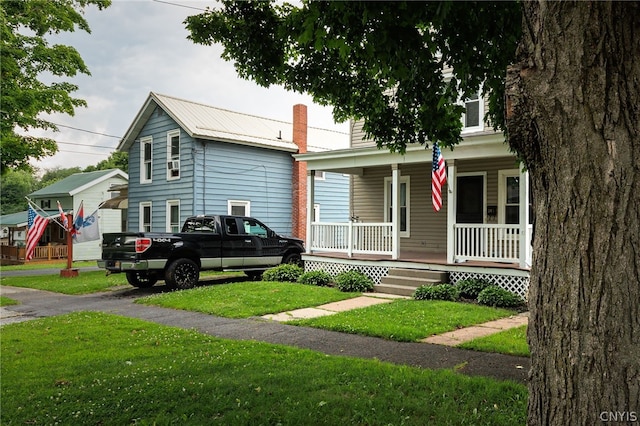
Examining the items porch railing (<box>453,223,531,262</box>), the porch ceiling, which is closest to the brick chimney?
the porch ceiling

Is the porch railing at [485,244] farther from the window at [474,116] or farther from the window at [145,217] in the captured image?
the window at [145,217]

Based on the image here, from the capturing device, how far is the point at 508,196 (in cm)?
1370

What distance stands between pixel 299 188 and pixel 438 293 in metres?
12.1

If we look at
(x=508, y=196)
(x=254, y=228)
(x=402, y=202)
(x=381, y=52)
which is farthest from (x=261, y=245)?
(x=381, y=52)

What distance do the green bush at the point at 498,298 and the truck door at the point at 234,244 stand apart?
23.3ft

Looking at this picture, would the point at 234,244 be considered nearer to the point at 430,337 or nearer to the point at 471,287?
the point at 471,287

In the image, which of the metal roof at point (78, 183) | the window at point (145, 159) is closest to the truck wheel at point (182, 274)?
the window at point (145, 159)

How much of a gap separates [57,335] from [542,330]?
7.41 metres

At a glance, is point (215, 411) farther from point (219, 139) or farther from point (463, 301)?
point (219, 139)

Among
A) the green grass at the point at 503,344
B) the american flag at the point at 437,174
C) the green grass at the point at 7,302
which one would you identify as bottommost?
the green grass at the point at 7,302

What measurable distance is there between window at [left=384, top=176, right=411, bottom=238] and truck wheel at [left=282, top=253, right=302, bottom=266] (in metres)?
3.37

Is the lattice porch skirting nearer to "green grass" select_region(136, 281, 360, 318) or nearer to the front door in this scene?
"green grass" select_region(136, 281, 360, 318)

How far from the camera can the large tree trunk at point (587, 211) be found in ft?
7.52

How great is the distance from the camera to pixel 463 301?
10.5 metres
